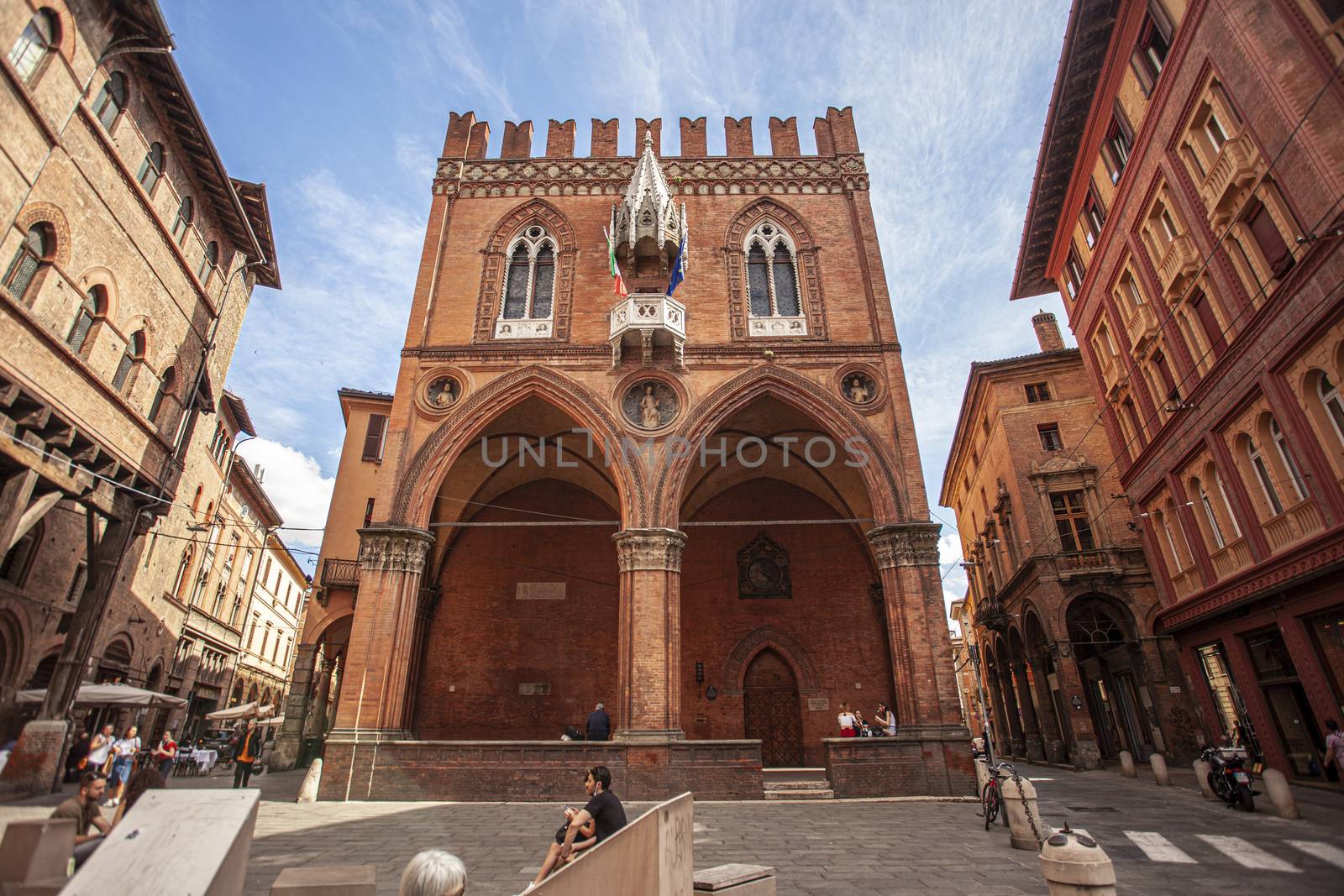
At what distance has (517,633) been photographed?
18750 mm

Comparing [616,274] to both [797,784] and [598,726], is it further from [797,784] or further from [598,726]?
[797,784]

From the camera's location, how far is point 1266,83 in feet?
34.8

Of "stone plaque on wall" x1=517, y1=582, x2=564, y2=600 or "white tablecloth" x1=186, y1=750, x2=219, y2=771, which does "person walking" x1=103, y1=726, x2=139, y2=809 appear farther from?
"stone plaque on wall" x1=517, y1=582, x2=564, y2=600

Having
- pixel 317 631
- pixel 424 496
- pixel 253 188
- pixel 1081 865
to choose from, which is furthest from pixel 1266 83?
pixel 317 631

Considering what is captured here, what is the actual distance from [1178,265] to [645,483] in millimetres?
11886

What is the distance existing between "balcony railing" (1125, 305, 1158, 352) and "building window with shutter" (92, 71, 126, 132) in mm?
21544

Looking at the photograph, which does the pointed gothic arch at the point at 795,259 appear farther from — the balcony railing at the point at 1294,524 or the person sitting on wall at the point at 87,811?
the person sitting on wall at the point at 87,811

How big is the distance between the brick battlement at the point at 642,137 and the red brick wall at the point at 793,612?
31.4 ft

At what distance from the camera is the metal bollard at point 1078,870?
14.7ft

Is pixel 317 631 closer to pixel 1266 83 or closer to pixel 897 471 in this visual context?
pixel 897 471

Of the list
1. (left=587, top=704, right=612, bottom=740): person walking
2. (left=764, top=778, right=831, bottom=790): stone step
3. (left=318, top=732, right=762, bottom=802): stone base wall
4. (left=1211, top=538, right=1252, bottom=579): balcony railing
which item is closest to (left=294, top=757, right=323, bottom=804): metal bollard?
(left=318, top=732, right=762, bottom=802): stone base wall

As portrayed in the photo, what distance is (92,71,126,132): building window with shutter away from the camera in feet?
41.7

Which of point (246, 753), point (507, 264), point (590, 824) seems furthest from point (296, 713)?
point (590, 824)

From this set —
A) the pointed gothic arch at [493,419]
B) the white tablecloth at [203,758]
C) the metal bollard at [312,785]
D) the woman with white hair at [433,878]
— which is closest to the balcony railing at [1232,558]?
the pointed gothic arch at [493,419]
